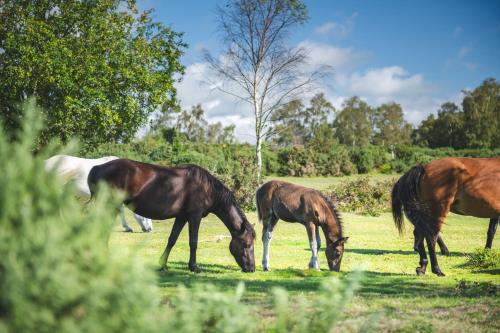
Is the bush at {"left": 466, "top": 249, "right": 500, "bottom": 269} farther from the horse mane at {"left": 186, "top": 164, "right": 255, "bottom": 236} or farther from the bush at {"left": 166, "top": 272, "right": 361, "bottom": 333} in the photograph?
the bush at {"left": 166, "top": 272, "right": 361, "bottom": 333}

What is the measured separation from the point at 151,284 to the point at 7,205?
2.30 ft

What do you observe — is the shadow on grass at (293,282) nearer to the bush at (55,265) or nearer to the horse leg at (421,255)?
the horse leg at (421,255)

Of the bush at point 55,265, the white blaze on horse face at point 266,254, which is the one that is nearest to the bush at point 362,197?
the white blaze on horse face at point 266,254

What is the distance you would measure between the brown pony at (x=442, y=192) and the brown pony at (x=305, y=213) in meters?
1.50

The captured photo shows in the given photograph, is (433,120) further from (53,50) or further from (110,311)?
(110,311)

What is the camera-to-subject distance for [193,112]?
9919 centimetres

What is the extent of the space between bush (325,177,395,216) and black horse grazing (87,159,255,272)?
48.5 ft

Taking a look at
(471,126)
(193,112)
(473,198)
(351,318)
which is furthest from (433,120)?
(351,318)

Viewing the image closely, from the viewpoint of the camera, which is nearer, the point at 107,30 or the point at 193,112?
the point at 107,30

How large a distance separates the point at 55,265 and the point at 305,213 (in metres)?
9.58

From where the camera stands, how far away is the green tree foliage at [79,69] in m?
20.5

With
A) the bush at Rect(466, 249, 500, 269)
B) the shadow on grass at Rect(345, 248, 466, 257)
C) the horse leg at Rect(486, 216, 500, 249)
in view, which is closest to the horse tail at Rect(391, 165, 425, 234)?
the bush at Rect(466, 249, 500, 269)

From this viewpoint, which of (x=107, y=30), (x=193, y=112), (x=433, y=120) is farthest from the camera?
(x=193, y=112)

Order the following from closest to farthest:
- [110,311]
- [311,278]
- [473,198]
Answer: [110,311] → [311,278] → [473,198]
